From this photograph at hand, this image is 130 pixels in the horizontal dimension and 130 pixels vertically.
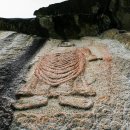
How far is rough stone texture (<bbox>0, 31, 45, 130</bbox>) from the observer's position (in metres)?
2.69

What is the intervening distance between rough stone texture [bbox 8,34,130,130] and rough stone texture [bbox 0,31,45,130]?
0.07m

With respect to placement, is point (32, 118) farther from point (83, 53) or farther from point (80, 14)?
point (80, 14)

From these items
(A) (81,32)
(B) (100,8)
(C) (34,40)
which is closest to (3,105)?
(C) (34,40)

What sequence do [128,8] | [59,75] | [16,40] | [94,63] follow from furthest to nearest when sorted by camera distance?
1. [128,8]
2. [16,40]
3. [94,63]
4. [59,75]

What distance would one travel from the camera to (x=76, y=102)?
8.90 feet

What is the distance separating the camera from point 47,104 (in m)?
2.75

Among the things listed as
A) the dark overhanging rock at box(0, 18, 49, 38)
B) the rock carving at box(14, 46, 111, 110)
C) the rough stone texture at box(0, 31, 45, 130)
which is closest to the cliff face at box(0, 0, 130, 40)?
the dark overhanging rock at box(0, 18, 49, 38)

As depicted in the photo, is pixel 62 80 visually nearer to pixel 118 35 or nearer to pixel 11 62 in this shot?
pixel 11 62

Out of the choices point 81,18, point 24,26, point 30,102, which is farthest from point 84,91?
point 24,26

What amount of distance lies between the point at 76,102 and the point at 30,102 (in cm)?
43

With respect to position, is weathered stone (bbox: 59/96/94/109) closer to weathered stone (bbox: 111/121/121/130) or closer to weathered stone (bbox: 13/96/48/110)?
weathered stone (bbox: 13/96/48/110)

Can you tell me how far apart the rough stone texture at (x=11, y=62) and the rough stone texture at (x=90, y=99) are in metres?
0.07

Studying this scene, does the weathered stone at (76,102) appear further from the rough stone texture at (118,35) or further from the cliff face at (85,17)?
the cliff face at (85,17)

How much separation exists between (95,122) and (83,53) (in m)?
1.40
